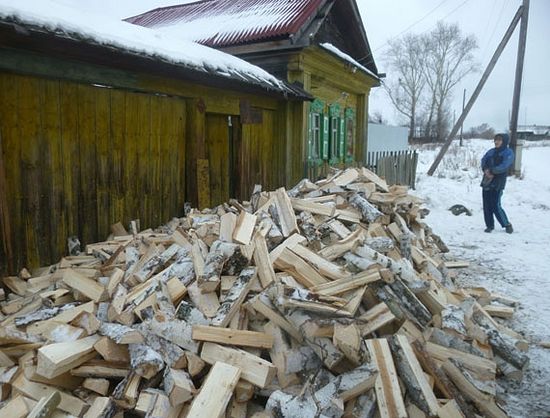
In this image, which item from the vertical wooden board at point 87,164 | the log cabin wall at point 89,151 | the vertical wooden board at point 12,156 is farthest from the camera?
the vertical wooden board at point 87,164

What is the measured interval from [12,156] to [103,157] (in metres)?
1.11

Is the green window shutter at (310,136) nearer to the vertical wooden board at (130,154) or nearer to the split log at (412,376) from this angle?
the vertical wooden board at (130,154)

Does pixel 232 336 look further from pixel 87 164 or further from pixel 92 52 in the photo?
pixel 92 52

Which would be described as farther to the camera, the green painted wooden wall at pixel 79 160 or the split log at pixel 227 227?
the green painted wooden wall at pixel 79 160

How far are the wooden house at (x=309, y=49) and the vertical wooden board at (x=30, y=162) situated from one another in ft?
19.2

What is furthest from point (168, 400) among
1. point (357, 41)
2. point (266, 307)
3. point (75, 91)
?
point (357, 41)

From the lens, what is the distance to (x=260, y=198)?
5.24 meters

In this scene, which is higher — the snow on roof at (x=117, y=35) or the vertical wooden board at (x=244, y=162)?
the snow on roof at (x=117, y=35)

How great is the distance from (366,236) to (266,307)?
6.25ft

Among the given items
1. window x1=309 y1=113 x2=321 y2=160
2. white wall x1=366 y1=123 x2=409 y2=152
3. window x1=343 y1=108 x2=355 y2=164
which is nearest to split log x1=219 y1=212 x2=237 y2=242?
window x1=309 y1=113 x2=321 y2=160

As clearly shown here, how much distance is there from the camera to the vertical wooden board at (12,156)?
419cm

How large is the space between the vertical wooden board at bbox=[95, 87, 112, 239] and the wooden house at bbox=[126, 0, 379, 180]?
4.92 metres

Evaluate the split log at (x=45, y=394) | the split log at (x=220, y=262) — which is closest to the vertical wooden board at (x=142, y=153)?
the split log at (x=220, y=262)

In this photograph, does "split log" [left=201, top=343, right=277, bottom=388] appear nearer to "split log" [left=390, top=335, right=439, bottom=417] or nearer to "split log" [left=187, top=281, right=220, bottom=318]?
"split log" [left=187, top=281, right=220, bottom=318]
